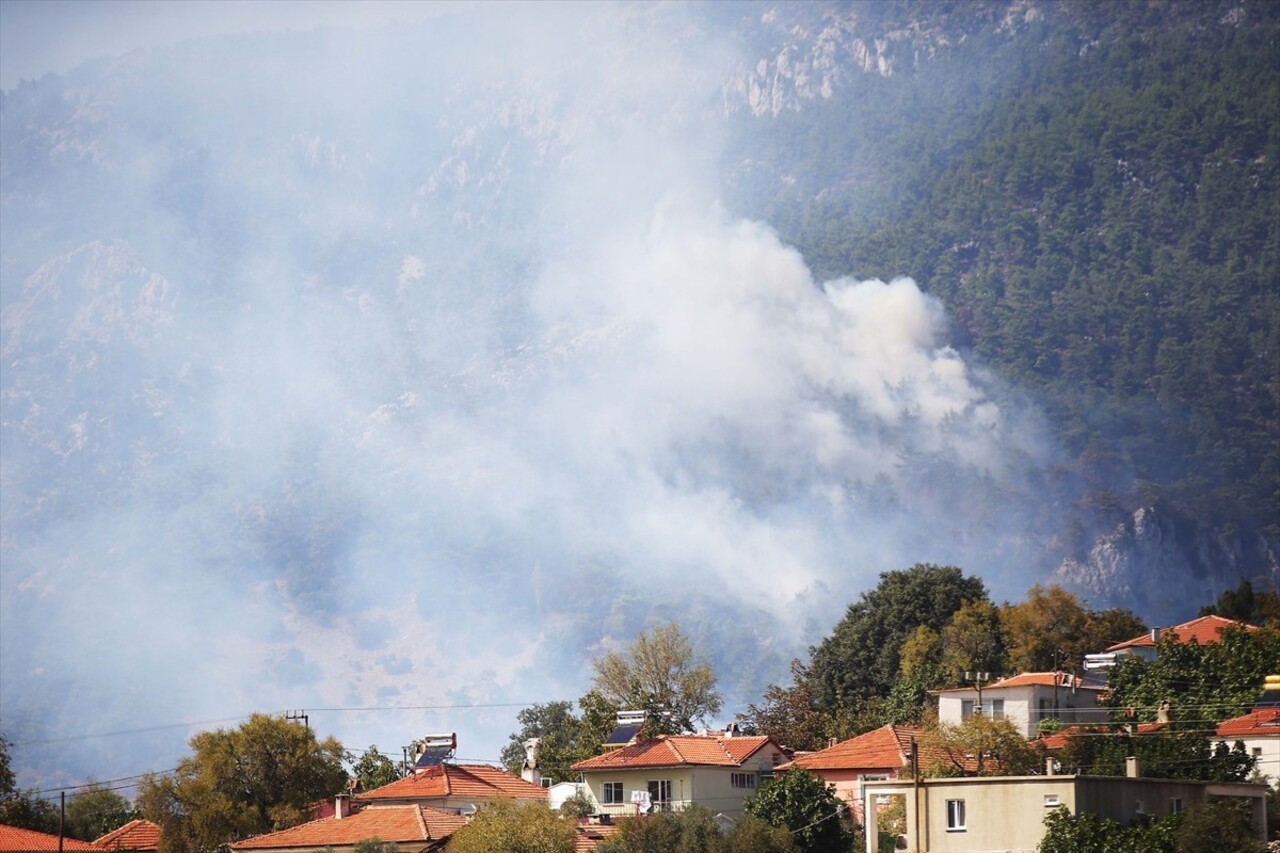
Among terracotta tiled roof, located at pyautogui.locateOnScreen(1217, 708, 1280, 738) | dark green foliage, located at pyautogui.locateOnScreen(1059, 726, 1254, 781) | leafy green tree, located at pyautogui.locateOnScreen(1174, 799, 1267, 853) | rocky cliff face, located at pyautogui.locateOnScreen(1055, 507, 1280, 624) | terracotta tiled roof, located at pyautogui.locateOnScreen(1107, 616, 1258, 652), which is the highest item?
rocky cliff face, located at pyautogui.locateOnScreen(1055, 507, 1280, 624)

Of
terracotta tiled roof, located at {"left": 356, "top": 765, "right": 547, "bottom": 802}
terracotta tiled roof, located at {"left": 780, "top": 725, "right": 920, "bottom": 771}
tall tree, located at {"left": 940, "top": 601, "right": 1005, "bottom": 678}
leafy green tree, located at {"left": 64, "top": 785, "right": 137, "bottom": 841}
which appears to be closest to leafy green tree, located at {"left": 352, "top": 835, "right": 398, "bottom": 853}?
terracotta tiled roof, located at {"left": 356, "top": 765, "right": 547, "bottom": 802}

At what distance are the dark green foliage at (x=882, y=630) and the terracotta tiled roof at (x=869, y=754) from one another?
86.3 ft

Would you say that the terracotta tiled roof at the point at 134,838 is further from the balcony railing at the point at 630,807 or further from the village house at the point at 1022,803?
the village house at the point at 1022,803

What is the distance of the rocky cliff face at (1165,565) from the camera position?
169 m

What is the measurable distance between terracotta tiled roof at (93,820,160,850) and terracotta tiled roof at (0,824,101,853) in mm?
1660

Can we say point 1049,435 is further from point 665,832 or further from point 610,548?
point 665,832

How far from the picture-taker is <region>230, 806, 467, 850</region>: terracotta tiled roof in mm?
66125

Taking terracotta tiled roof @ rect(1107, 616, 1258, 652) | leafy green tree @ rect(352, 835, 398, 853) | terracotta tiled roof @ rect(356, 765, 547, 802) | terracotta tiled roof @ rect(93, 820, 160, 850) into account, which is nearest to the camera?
leafy green tree @ rect(352, 835, 398, 853)

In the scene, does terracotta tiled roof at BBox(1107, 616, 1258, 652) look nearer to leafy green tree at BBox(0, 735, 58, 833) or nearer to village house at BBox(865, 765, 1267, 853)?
village house at BBox(865, 765, 1267, 853)

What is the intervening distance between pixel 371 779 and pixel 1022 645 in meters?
36.3

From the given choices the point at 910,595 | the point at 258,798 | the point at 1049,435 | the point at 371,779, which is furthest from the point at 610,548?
the point at 258,798

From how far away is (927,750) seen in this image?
68812 millimetres

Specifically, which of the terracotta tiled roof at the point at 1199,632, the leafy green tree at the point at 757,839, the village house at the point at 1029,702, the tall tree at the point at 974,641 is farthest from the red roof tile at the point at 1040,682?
the leafy green tree at the point at 757,839

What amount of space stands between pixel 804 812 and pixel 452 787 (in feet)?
53.5
